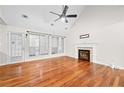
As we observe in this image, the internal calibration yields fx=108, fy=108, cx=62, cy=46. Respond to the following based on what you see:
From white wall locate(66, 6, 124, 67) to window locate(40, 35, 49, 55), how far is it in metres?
2.24

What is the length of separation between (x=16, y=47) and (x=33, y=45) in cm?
109

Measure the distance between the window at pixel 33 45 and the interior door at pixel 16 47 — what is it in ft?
1.74

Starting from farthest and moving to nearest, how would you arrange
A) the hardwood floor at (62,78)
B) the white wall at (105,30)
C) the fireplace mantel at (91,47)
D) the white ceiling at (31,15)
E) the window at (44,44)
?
the window at (44,44) → the fireplace mantel at (91,47) → the white ceiling at (31,15) → the white wall at (105,30) → the hardwood floor at (62,78)

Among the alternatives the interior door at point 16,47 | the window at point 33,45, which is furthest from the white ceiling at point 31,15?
the window at point 33,45

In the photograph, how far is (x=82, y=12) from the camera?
6449 mm

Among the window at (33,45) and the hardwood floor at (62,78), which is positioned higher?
the window at (33,45)

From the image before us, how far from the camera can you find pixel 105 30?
16.3ft

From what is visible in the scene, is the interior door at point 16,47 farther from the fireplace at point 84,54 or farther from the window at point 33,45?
the fireplace at point 84,54

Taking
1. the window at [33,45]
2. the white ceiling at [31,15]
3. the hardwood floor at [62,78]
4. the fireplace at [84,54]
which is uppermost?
the white ceiling at [31,15]

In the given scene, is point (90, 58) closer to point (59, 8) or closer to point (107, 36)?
point (107, 36)

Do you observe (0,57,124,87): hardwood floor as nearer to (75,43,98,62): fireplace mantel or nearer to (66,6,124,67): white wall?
(66,6,124,67): white wall

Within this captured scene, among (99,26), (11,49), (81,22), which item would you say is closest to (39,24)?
(11,49)

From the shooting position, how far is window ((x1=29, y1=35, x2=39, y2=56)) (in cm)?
620

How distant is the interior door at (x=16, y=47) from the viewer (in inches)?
211
